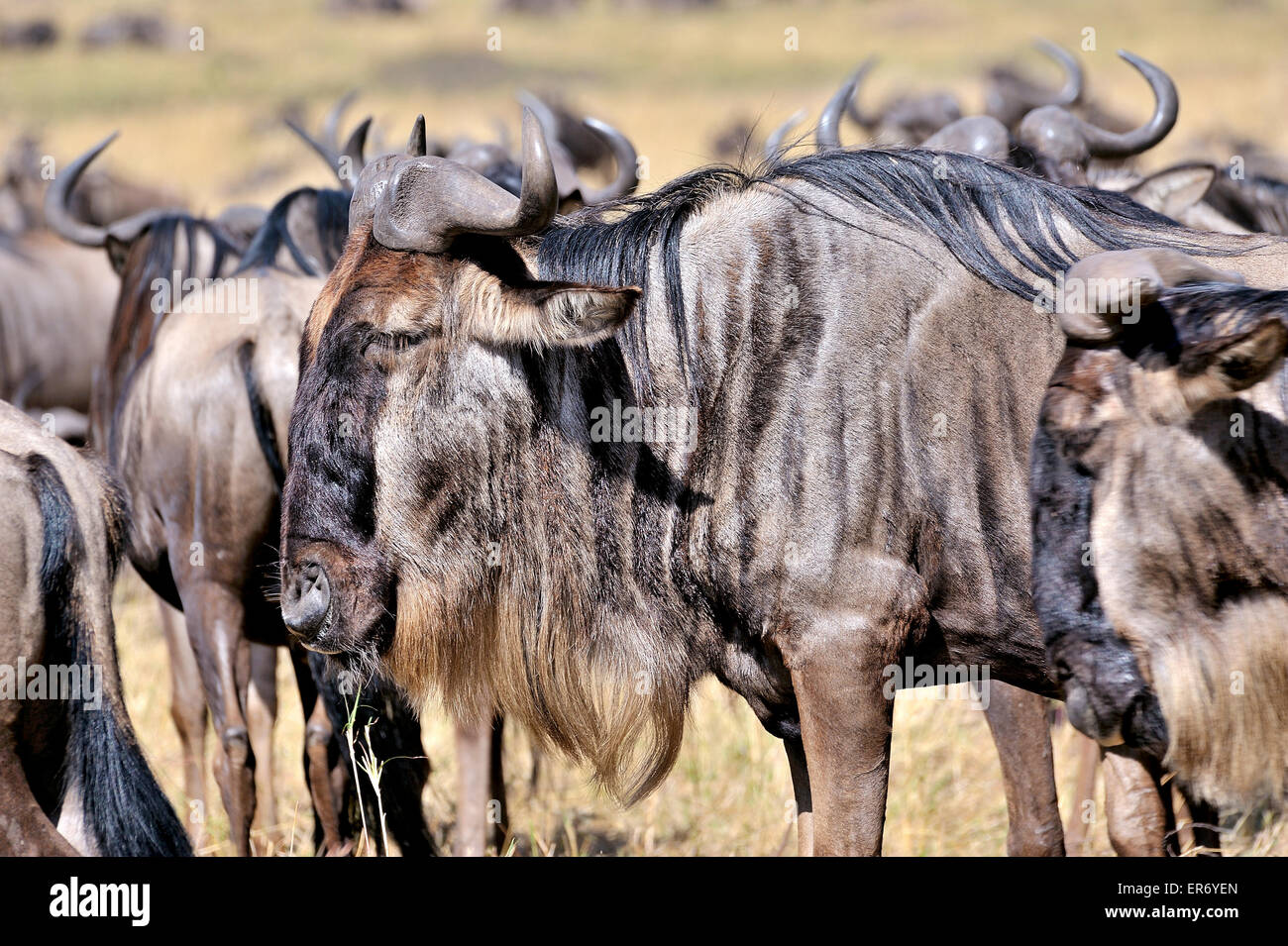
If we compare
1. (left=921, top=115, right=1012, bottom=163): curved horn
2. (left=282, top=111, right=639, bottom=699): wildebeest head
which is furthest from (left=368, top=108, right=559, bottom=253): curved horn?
(left=921, top=115, right=1012, bottom=163): curved horn

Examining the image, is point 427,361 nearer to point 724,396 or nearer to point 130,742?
point 724,396

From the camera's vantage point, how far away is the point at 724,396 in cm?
285

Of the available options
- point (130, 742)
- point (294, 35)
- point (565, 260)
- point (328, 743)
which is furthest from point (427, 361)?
point (294, 35)

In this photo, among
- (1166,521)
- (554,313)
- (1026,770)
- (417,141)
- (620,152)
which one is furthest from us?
(620,152)

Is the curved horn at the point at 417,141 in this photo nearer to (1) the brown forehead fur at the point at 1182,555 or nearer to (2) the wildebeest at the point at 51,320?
(1) the brown forehead fur at the point at 1182,555

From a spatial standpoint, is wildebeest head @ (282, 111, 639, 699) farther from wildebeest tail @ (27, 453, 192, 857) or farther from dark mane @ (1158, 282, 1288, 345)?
dark mane @ (1158, 282, 1288, 345)

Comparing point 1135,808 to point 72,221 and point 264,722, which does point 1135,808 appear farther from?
point 72,221

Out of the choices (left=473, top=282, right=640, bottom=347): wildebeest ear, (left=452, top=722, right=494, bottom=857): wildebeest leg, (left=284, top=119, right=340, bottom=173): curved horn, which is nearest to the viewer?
(left=473, top=282, right=640, bottom=347): wildebeest ear

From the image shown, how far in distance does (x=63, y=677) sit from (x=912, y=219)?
7.21 feet

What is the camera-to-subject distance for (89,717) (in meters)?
3.11

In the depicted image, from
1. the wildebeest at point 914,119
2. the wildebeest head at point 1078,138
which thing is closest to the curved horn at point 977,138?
the wildebeest head at point 1078,138

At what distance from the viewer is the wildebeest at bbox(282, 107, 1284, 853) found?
2729 millimetres

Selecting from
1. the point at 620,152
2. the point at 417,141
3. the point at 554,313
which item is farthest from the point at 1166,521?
the point at 620,152

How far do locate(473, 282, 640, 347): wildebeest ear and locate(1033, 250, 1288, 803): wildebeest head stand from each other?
853mm
